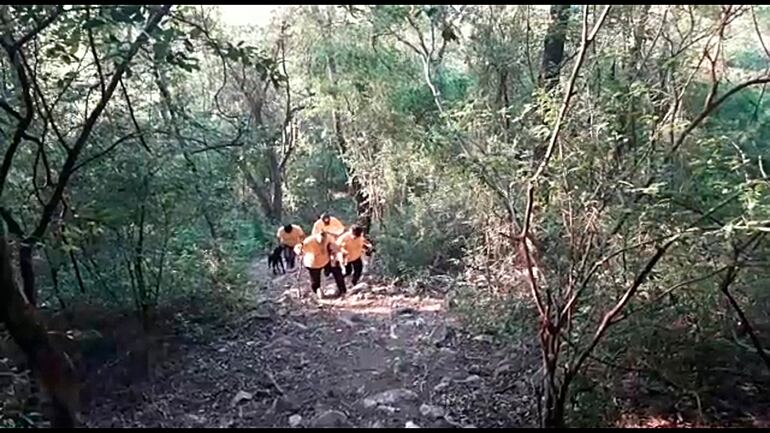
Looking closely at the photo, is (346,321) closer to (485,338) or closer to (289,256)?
(485,338)

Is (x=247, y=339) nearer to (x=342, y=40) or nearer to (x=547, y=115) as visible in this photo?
(x=547, y=115)

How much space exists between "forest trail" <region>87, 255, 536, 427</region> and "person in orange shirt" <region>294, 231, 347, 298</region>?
0.74m

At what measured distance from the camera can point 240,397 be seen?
16.5 feet

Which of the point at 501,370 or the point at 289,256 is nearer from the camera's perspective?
the point at 501,370

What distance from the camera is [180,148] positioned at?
5.66m

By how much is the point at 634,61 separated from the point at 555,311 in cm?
169

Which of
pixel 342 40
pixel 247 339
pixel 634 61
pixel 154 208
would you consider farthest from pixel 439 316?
pixel 342 40

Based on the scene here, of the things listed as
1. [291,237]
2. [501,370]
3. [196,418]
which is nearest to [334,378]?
[196,418]

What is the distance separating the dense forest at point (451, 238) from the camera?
3.32 metres

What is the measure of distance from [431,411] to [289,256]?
19.4 feet

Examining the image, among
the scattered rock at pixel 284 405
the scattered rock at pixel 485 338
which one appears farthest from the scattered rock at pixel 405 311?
the scattered rock at pixel 284 405

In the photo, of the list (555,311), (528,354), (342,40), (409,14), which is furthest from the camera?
(342,40)

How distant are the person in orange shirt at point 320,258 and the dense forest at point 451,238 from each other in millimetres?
227

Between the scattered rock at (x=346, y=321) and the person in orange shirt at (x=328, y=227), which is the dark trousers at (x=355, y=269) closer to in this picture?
the person in orange shirt at (x=328, y=227)
